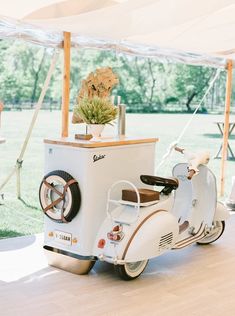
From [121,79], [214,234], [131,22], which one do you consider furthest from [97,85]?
[121,79]

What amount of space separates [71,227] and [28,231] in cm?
150

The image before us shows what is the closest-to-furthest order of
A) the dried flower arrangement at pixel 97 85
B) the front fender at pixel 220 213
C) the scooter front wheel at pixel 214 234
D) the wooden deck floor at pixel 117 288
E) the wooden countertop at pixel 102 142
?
1. the wooden deck floor at pixel 117 288
2. the wooden countertop at pixel 102 142
3. the dried flower arrangement at pixel 97 85
4. the front fender at pixel 220 213
5. the scooter front wheel at pixel 214 234

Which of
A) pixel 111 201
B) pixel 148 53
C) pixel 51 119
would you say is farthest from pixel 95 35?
pixel 51 119

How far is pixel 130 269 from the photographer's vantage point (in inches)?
139

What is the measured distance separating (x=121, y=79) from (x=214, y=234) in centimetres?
945

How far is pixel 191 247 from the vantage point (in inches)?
174

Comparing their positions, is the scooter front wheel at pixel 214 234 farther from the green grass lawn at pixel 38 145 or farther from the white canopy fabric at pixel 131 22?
the white canopy fabric at pixel 131 22

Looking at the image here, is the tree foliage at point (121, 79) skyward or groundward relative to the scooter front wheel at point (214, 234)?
skyward

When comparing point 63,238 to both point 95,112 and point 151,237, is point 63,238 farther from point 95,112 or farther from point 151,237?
point 95,112

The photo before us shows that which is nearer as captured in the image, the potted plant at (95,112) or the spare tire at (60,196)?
the spare tire at (60,196)

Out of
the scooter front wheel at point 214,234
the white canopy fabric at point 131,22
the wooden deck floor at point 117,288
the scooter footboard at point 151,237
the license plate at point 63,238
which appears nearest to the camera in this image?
the wooden deck floor at point 117,288

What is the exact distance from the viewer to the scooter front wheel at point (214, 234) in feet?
14.8

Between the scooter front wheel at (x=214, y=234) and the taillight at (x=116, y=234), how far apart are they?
51.4 inches

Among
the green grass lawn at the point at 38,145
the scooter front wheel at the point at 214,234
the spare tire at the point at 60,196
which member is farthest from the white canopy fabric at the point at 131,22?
the scooter front wheel at the point at 214,234
